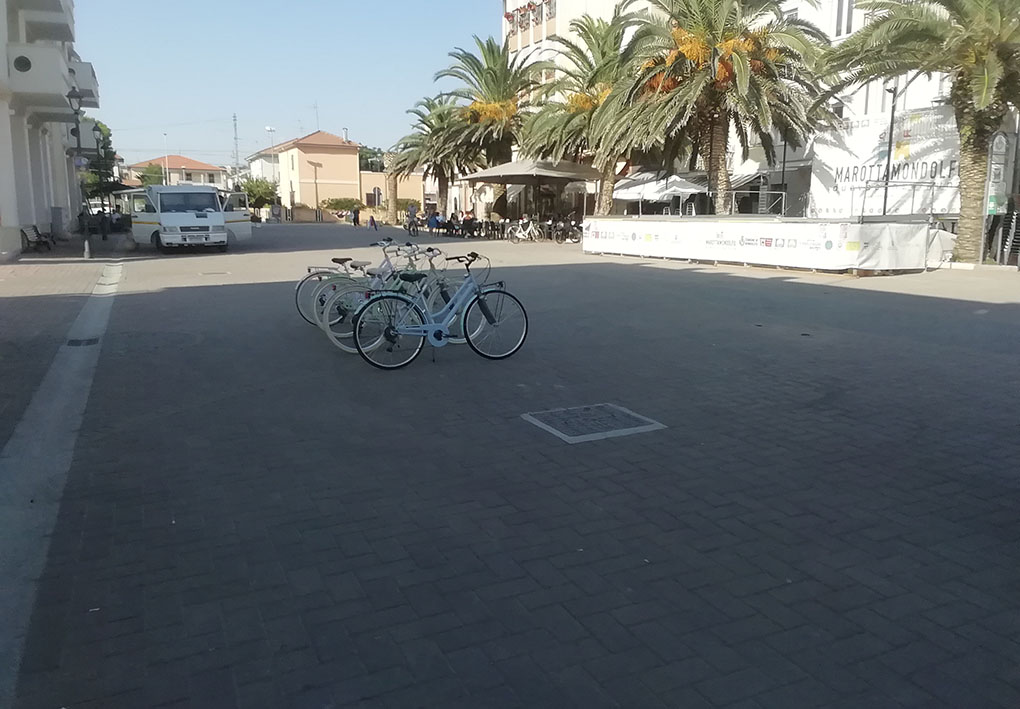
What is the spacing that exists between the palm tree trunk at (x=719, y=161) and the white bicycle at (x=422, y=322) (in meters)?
17.7

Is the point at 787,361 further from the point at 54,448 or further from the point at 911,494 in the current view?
the point at 54,448

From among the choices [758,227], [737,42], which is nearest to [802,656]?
[758,227]

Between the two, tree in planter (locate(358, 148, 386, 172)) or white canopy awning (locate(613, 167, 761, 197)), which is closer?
white canopy awning (locate(613, 167, 761, 197))

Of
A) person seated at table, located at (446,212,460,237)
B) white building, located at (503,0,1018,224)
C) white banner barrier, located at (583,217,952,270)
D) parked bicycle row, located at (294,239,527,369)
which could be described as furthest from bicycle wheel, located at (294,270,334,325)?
person seated at table, located at (446,212,460,237)

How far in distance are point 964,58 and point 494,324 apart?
15828 mm

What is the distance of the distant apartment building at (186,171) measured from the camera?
411 ft

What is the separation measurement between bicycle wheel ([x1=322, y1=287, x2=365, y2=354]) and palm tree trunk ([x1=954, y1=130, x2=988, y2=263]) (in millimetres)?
17484

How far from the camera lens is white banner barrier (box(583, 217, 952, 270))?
18.0 meters

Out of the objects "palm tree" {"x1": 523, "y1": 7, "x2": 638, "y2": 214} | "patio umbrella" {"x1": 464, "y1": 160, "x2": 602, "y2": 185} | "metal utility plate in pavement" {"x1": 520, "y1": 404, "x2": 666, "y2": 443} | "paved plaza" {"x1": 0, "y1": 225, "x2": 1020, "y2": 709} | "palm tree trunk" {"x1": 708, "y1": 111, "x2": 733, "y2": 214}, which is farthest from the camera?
"patio umbrella" {"x1": 464, "y1": 160, "x2": 602, "y2": 185}

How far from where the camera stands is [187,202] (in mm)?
25672

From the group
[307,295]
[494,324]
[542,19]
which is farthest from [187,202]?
[542,19]

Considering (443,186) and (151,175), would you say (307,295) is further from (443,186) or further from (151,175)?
(151,175)

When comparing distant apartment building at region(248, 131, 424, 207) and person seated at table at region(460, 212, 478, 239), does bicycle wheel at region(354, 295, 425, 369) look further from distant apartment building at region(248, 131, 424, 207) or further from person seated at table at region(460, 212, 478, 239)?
distant apartment building at region(248, 131, 424, 207)

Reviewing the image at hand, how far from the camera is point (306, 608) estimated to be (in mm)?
3596
